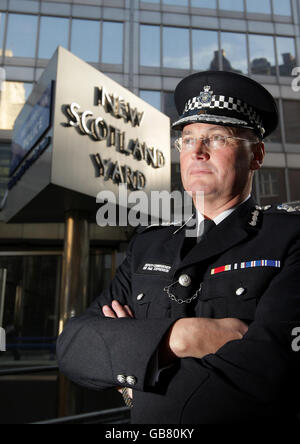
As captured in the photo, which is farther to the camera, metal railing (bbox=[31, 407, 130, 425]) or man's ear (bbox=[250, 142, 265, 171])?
metal railing (bbox=[31, 407, 130, 425])

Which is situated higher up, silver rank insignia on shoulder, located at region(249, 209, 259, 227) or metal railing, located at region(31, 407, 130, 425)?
silver rank insignia on shoulder, located at region(249, 209, 259, 227)

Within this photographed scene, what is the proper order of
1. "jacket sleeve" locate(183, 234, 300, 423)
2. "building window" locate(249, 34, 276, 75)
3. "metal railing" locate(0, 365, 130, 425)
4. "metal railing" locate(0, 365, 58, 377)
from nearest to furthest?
"jacket sleeve" locate(183, 234, 300, 423) → "metal railing" locate(0, 365, 58, 377) → "metal railing" locate(0, 365, 130, 425) → "building window" locate(249, 34, 276, 75)

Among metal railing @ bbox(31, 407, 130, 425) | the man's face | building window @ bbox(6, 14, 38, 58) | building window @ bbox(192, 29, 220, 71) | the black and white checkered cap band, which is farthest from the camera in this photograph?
building window @ bbox(192, 29, 220, 71)

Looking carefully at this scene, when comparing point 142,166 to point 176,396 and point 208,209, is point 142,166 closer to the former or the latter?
point 208,209

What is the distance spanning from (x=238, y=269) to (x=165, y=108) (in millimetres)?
15956

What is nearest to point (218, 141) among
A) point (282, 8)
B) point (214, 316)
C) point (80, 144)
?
point (214, 316)

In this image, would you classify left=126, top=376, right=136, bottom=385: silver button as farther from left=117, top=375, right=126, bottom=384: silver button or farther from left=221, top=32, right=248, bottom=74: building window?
left=221, top=32, right=248, bottom=74: building window

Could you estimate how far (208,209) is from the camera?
1.83 metres

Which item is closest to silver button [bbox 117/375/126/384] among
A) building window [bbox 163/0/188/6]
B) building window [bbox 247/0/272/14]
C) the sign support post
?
the sign support post

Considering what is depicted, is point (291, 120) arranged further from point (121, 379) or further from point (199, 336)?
point (121, 379)

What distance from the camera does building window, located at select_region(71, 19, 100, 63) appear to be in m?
16.7

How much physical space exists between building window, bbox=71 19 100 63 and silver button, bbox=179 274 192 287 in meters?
16.9

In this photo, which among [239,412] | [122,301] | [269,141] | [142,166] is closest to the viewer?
[239,412]
